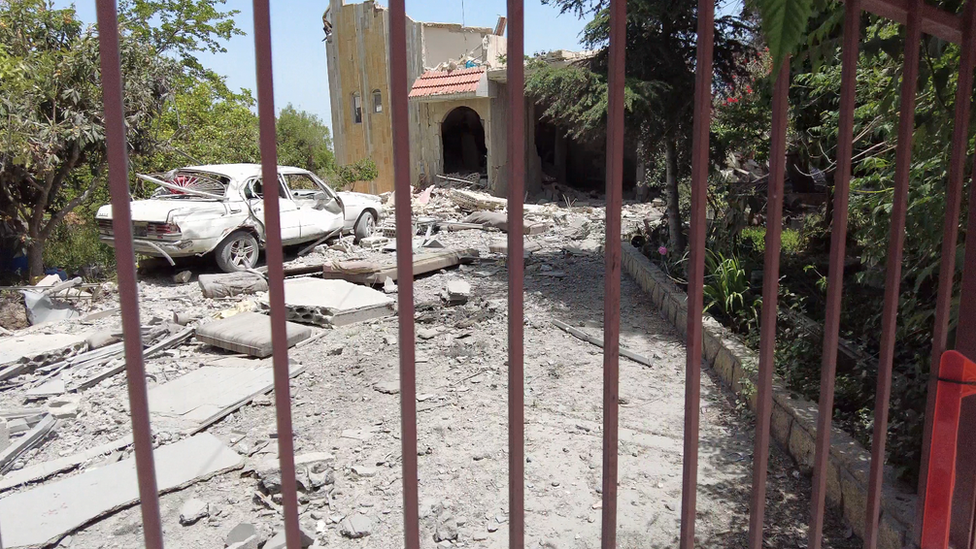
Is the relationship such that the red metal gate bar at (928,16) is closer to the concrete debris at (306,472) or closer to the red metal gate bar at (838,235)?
the red metal gate bar at (838,235)

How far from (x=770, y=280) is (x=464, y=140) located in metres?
21.6

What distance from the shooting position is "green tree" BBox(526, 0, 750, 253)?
7641 mm

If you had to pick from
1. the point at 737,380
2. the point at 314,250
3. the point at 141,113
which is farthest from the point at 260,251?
the point at 737,380

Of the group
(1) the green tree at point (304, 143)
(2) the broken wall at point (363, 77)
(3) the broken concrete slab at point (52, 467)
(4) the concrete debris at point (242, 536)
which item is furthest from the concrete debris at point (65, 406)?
(2) the broken wall at point (363, 77)

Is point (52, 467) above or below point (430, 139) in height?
below

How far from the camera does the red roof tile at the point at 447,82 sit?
17266mm

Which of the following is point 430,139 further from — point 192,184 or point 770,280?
point 770,280

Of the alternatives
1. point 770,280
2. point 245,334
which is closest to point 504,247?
point 245,334

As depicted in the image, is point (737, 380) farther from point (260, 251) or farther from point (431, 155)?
point (431, 155)

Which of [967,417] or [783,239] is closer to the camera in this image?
[967,417]

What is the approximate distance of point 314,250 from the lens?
11.3 meters

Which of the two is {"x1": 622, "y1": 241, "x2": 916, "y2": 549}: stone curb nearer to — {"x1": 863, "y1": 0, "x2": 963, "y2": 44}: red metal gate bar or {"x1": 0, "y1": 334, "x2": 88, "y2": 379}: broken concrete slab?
{"x1": 863, "y1": 0, "x2": 963, "y2": 44}: red metal gate bar

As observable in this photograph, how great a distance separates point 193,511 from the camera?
10.9 ft

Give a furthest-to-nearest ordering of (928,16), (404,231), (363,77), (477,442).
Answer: (363,77)
(477,442)
(928,16)
(404,231)
